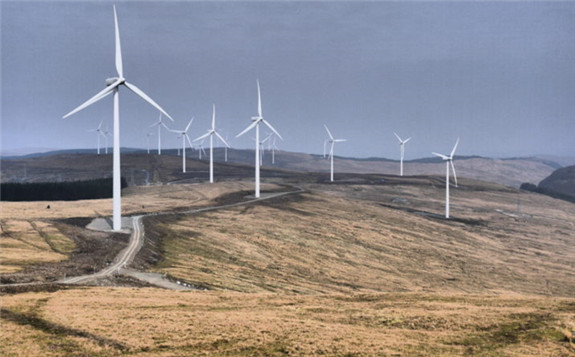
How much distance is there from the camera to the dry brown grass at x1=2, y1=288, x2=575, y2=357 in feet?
104

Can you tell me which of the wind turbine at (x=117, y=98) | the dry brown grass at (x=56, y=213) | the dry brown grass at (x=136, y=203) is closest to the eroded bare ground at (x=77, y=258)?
the dry brown grass at (x=56, y=213)

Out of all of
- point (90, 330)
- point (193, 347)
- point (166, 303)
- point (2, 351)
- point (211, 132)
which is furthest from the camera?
point (211, 132)

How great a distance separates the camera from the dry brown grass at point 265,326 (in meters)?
31.6

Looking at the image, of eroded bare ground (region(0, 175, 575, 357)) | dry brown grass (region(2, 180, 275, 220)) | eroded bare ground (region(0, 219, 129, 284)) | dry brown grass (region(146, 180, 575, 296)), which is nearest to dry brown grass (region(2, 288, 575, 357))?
eroded bare ground (region(0, 175, 575, 357))

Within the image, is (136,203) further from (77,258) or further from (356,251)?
(77,258)

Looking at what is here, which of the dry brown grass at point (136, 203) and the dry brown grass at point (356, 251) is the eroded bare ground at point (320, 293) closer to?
the dry brown grass at point (356, 251)

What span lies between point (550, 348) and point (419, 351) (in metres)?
9.07

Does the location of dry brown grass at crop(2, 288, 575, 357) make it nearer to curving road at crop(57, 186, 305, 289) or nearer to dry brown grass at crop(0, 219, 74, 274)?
curving road at crop(57, 186, 305, 289)

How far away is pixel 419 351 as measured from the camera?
3186cm

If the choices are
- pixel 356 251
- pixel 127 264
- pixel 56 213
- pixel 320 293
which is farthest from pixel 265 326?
pixel 56 213

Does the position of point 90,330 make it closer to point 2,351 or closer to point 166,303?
point 2,351

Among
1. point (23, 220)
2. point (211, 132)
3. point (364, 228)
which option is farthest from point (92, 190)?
point (364, 228)

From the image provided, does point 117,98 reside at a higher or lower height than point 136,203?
higher

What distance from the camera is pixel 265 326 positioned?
36.4 m
